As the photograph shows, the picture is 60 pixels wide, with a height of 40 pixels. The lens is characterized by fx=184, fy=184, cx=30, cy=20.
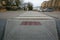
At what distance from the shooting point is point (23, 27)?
4.50 ft

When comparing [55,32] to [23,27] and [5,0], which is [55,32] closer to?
[23,27]

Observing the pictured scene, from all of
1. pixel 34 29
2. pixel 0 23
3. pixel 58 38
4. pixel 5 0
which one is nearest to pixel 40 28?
pixel 34 29

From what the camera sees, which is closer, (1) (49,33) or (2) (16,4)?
(1) (49,33)

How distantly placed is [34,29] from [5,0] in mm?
5301

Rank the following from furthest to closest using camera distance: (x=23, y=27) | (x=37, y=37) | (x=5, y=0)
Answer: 1. (x=5, y=0)
2. (x=23, y=27)
3. (x=37, y=37)

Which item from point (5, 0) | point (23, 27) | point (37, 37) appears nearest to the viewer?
point (37, 37)

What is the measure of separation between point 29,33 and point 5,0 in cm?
536

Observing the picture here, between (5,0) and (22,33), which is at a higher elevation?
(22,33)

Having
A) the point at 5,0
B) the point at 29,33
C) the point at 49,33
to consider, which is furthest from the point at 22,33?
the point at 5,0

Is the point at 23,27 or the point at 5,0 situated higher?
the point at 23,27

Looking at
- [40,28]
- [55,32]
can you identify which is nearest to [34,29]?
[40,28]

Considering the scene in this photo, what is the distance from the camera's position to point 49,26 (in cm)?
142

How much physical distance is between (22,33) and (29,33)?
0.05 metres

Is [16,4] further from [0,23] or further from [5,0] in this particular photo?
[0,23]
